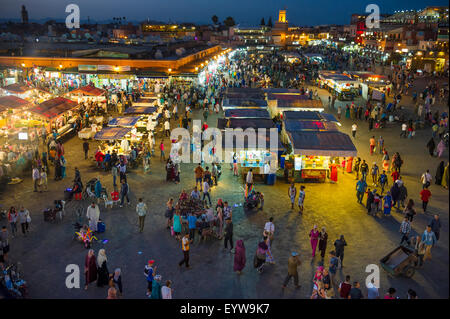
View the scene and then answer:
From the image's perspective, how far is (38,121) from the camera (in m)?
20.5

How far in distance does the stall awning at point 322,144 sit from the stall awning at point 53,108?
1259 cm

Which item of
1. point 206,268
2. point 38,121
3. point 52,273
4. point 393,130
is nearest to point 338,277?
point 206,268

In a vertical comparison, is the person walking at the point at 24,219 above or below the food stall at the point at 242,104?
below

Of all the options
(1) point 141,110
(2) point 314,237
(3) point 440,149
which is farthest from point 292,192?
(1) point 141,110

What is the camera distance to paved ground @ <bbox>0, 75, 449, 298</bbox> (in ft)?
25.2

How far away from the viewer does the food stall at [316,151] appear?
13.2 meters

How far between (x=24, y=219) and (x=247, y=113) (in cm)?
1128

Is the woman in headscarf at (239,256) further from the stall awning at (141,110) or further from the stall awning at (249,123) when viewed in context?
the stall awning at (141,110)

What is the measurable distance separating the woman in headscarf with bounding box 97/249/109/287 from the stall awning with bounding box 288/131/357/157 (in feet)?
25.7

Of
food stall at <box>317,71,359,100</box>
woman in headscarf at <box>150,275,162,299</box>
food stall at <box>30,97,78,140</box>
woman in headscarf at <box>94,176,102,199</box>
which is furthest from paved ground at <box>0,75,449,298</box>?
food stall at <box>317,71,359,100</box>

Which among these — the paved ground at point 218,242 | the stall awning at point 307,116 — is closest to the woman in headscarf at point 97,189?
the paved ground at point 218,242

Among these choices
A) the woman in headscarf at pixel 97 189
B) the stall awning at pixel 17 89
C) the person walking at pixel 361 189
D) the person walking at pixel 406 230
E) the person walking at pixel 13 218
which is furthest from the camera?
the stall awning at pixel 17 89

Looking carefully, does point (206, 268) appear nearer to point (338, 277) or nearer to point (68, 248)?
point (338, 277)

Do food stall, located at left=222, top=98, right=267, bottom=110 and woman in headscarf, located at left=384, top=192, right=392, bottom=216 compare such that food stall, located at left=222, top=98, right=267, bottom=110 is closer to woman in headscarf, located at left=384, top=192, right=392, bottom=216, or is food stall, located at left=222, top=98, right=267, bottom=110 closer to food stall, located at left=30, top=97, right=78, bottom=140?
food stall, located at left=30, top=97, right=78, bottom=140
